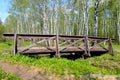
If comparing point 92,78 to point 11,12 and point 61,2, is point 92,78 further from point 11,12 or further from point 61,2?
point 11,12

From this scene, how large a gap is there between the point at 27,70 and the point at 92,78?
9.63 feet

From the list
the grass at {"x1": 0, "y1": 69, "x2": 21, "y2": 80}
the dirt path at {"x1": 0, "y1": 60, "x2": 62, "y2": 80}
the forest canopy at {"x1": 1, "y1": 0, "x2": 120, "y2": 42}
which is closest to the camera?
the grass at {"x1": 0, "y1": 69, "x2": 21, "y2": 80}

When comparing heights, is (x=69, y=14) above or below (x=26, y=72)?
above

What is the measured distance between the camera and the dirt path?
9750mm

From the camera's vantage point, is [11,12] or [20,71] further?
[11,12]

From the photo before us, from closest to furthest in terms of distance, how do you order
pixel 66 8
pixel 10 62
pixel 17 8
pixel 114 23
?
1. pixel 10 62
2. pixel 66 8
3. pixel 17 8
4. pixel 114 23

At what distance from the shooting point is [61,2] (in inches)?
1780

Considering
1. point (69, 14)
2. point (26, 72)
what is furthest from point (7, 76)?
point (69, 14)

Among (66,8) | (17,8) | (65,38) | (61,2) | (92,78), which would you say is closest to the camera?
(92,78)

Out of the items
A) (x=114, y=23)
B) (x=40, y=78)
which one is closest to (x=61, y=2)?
(x=114, y=23)

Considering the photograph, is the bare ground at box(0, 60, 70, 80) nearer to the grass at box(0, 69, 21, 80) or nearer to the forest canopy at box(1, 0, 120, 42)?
the grass at box(0, 69, 21, 80)

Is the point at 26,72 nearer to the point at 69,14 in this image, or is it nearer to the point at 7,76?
the point at 7,76

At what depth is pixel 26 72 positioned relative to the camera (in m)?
10.5

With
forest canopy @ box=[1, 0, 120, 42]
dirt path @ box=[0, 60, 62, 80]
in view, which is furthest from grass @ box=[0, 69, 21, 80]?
forest canopy @ box=[1, 0, 120, 42]
